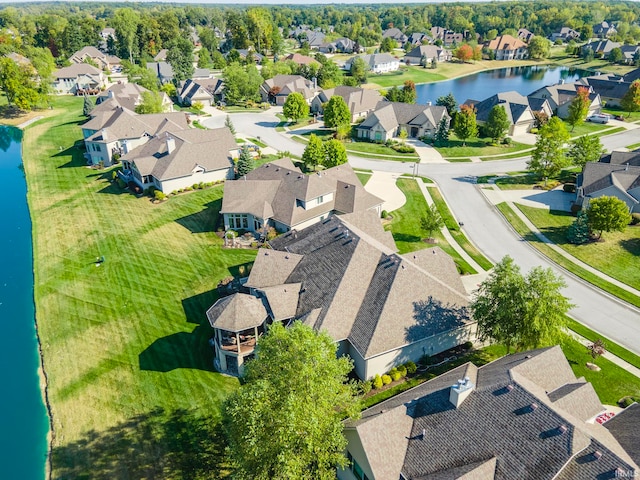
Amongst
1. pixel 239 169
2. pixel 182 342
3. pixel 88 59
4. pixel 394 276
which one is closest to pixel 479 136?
pixel 239 169

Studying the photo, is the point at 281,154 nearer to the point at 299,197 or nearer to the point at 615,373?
the point at 299,197

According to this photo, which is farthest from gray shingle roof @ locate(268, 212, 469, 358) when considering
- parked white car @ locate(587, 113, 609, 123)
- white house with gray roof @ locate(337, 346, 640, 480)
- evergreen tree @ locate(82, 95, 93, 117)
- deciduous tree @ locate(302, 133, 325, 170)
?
evergreen tree @ locate(82, 95, 93, 117)

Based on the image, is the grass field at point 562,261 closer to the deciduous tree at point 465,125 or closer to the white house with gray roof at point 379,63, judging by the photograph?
the deciduous tree at point 465,125

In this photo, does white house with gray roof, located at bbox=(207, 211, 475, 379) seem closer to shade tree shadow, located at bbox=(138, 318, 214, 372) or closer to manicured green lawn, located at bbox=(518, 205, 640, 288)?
shade tree shadow, located at bbox=(138, 318, 214, 372)

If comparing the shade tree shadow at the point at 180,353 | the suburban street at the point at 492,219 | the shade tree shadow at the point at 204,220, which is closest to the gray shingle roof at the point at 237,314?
the shade tree shadow at the point at 180,353

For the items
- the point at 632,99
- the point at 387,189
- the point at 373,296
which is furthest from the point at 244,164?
the point at 632,99

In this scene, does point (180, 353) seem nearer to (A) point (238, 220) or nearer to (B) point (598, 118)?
(A) point (238, 220)
